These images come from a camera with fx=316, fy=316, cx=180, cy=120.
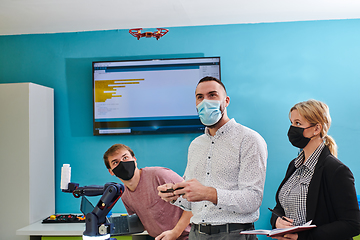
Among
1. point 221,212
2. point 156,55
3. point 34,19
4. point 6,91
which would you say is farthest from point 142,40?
point 221,212

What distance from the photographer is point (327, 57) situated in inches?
123

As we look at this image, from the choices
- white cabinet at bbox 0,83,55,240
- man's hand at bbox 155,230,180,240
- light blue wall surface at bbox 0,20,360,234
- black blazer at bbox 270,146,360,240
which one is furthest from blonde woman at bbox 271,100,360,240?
white cabinet at bbox 0,83,55,240

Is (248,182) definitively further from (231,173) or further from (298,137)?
(298,137)

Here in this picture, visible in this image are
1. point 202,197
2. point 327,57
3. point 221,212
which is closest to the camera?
point 202,197

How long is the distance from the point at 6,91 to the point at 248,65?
232 cm

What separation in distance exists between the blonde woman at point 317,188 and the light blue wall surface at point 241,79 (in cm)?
144

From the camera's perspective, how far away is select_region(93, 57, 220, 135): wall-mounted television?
3.12m

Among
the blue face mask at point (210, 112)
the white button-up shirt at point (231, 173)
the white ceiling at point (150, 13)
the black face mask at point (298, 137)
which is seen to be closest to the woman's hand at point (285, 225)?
the white button-up shirt at point (231, 173)

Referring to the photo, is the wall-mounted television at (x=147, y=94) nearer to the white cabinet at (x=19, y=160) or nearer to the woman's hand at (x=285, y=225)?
the white cabinet at (x=19, y=160)

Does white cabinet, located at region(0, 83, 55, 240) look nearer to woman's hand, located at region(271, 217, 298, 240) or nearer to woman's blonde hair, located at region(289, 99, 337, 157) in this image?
woman's hand, located at region(271, 217, 298, 240)

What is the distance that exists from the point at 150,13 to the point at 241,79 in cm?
108

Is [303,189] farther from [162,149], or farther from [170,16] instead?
[170,16]

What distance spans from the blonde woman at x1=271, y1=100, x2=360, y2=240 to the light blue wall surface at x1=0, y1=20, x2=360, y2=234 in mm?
1438

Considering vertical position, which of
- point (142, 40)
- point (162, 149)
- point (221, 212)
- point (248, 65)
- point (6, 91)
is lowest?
point (221, 212)
